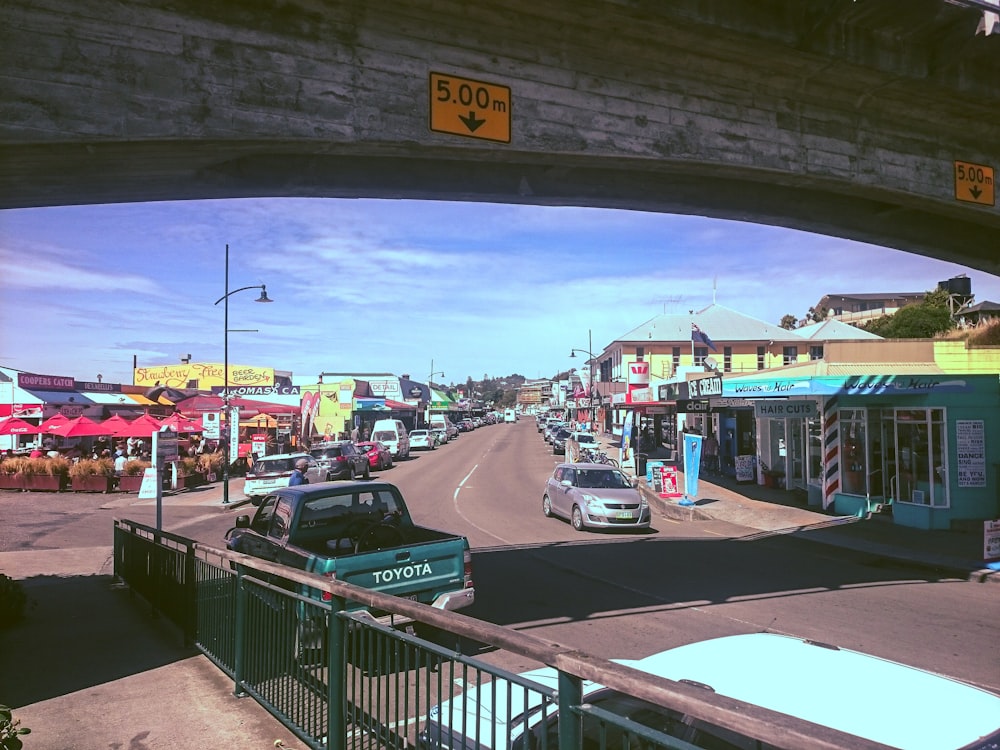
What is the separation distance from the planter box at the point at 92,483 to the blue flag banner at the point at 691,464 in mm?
21280

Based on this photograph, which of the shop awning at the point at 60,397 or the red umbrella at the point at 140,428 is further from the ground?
the shop awning at the point at 60,397

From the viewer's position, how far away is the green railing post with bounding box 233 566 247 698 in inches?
225

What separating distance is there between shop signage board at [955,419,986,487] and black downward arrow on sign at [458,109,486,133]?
14932mm

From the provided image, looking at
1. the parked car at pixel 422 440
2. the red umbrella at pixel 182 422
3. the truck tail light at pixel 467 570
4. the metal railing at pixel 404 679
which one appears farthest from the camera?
the parked car at pixel 422 440

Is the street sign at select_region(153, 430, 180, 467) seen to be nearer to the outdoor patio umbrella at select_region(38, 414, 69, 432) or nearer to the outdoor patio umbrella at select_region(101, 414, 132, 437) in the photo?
the outdoor patio umbrella at select_region(101, 414, 132, 437)

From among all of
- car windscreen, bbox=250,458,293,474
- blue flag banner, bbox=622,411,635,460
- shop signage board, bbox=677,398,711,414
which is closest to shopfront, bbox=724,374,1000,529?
shop signage board, bbox=677,398,711,414

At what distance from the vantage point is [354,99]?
6309 millimetres

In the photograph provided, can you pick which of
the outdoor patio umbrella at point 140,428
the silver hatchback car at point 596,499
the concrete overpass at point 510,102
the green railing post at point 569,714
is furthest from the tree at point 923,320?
the green railing post at point 569,714

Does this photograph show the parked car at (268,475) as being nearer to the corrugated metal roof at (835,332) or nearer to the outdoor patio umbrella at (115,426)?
the outdoor patio umbrella at (115,426)

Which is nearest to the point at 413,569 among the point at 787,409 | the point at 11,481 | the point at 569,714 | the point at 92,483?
the point at 569,714

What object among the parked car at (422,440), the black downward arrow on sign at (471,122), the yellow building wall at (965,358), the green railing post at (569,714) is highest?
the black downward arrow on sign at (471,122)

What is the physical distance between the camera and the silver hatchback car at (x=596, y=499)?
1677 cm

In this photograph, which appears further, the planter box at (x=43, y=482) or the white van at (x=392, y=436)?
the white van at (x=392, y=436)

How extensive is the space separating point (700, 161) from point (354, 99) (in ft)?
12.7
